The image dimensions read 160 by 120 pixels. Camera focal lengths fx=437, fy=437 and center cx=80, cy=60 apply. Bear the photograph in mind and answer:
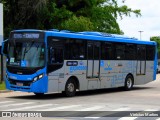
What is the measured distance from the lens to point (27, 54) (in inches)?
746

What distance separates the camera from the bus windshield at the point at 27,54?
18.7m

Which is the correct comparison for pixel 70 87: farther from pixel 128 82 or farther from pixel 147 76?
A: pixel 147 76

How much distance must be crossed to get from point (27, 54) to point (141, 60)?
9891mm

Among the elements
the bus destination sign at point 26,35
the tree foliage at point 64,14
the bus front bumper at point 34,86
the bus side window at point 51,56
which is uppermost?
the tree foliage at point 64,14

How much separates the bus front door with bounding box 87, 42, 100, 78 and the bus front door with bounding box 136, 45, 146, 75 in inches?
193

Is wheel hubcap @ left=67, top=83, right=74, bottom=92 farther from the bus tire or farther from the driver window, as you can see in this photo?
the bus tire

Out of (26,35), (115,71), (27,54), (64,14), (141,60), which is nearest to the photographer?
(27,54)

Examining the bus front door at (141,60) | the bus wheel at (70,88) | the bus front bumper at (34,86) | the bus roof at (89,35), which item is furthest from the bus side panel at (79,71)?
the bus front door at (141,60)

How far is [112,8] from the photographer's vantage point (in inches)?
1945

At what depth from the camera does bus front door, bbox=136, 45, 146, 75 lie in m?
26.5

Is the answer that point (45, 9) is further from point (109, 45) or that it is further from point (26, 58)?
point (26, 58)

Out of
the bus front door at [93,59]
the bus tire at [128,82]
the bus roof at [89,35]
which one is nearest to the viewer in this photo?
the bus roof at [89,35]

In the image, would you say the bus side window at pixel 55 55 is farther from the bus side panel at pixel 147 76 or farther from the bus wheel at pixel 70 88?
the bus side panel at pixel 147 76

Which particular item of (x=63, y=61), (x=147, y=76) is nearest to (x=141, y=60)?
(x=147, y=76)
